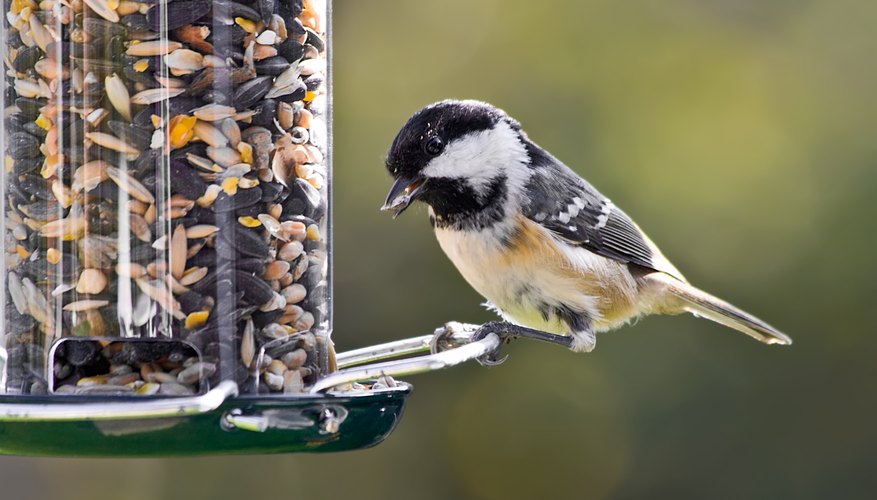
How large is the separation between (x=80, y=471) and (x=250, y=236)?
3.72 metres

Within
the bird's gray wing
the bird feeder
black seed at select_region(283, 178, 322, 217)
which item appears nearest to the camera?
the bird feeder

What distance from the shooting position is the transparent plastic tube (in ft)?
7.51

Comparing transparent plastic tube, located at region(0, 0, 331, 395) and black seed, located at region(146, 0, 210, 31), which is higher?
black seed, located at region(146, 0, 210, 31)

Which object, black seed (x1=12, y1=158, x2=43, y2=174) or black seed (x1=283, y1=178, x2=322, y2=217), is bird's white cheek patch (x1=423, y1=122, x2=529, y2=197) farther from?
black seed (x1=12, y1=158, x2=43, y2=174)

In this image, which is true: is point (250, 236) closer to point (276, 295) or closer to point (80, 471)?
point (276, 295)

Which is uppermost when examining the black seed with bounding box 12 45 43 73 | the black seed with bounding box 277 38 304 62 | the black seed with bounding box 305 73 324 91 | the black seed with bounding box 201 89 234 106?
the black seed with bounding box 277 38 304 62

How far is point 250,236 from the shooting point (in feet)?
7.87

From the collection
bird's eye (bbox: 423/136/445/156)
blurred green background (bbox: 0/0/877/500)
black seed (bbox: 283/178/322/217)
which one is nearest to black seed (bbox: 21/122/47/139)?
black seed (bbox: 283/178/322/217)

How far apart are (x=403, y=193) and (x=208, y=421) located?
105cm

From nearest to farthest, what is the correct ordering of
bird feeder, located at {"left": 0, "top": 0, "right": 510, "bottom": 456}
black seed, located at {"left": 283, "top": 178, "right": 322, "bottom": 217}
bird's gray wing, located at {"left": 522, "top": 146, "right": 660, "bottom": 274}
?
bird feeder, located at {"left": 0, "top": 0, "right": 510, "bottom": 456} < black seed, located at {"left": 283, "top": 178, "right": 322, "bottom": 217} < bird's gray wing, located at {"left": 522, "top": 146, "right": 660, "bottom": 274}

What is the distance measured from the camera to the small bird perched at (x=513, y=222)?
9.94ft

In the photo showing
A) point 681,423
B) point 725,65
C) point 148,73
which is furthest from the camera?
point 725,65

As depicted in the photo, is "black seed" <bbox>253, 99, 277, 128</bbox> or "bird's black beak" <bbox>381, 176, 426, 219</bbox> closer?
"black seed" <bbox>253, 99, 277, 128</bbox>

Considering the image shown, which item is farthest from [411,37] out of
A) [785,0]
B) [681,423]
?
[681,423]
